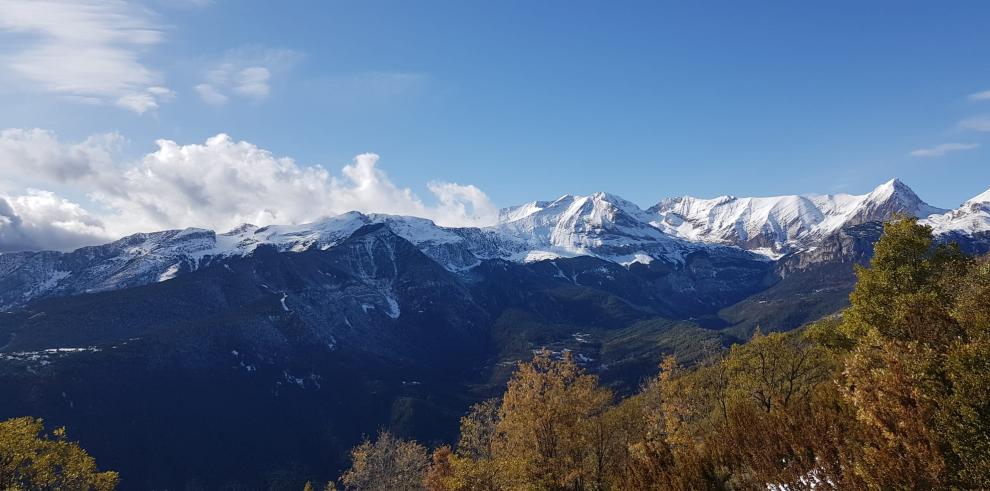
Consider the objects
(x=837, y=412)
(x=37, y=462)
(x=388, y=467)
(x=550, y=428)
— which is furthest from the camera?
(x=388, y=467)

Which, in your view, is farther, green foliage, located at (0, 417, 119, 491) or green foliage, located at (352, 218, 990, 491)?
green foliage, located at (0, 417, 119, 491)

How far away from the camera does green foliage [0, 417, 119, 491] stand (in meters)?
44.4

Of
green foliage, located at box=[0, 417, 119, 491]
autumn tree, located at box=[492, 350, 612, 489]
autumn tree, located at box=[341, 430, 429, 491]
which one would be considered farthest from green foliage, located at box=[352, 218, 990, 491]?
green foliage, located at box=[0, 417, 119, 491]

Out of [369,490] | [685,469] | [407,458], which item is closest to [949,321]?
[685,469]

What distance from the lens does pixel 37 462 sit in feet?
149

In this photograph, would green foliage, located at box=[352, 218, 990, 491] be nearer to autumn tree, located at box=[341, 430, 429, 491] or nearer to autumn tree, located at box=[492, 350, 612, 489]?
autumn tree, located at box=[492, 350, 612, 489]

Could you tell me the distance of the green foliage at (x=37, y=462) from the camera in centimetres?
4444

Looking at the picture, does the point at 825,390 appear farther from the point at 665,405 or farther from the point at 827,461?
the point at 665,405

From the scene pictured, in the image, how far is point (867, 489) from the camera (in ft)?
70.3

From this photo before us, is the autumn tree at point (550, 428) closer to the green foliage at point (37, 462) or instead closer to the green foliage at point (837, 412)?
the green foliage at point (837, 412)

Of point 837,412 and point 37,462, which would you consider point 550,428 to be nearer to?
point 837,412

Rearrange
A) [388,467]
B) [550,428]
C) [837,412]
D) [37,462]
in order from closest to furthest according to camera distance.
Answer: [837,412], [37,462], [550,428], [388,467]

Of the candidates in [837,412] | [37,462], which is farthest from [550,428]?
[37,462]

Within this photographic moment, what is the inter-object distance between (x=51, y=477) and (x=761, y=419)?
57508mm
